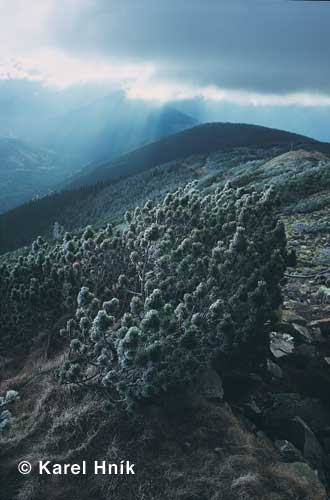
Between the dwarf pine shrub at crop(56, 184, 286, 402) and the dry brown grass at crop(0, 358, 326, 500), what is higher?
the dwarf pine shrub at crop(56, 184, 286, 402)

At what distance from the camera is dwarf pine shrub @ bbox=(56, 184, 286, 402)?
38.0ft

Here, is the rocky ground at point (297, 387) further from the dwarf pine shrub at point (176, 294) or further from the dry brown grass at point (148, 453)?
the dwarf pine shrub at point (176, 294)

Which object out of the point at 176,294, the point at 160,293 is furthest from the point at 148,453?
the point at 176,294

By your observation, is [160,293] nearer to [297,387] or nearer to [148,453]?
[148,453]

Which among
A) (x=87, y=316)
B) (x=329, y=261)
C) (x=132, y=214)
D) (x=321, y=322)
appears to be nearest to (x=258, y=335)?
(x=321, y=322)

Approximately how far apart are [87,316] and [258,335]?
629 cm

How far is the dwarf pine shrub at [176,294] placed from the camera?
11.6 metres

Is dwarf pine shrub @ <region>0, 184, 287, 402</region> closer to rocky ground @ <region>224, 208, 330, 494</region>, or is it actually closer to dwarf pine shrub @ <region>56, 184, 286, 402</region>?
dwarf pine shrub @ <region>56, 184, 286, 402</region>

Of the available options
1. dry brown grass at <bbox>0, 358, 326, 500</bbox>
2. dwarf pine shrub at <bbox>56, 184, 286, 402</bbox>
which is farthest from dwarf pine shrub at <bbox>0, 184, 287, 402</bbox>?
dry brown grass at <bbox>0, 358, 326, 500</bbox>

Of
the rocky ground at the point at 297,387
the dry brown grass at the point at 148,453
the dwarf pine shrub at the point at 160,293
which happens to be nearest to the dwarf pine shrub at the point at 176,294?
the dwarf pine shrub at the point at 160,293

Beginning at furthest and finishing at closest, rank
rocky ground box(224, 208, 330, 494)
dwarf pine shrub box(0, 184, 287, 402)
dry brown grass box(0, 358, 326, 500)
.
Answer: rocky ground box(224, 208, 330, 494) → dwarf pine shrub box(0, 184, 287, 402) → dry brown grass box(0, 358, 326, 500)

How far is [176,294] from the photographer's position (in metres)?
14.8

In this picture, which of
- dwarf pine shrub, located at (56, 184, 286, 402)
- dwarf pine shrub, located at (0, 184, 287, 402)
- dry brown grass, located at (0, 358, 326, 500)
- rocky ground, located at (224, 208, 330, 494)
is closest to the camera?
dry brown grass, located at (0, 358, 326, 500)

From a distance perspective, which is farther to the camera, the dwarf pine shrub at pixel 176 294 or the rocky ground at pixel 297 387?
the rocky ground at pixel 297 387
